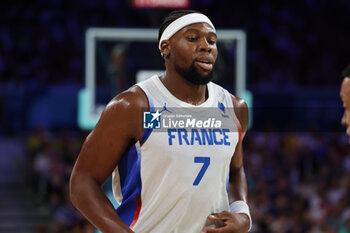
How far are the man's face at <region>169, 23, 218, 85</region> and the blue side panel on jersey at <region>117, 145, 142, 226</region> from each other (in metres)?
0.40

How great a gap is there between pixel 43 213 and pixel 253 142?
3.96 metres

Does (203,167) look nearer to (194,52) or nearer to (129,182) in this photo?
(129,182)

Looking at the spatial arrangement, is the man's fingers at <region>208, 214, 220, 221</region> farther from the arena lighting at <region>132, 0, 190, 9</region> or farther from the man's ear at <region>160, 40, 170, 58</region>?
the arena lighting at <region>132, 0, 190, 9</region>

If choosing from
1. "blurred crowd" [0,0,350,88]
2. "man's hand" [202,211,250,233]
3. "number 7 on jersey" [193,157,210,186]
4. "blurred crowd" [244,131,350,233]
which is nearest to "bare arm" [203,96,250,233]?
"man's hand" [202,211,250,233]

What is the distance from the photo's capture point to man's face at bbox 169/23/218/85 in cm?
266

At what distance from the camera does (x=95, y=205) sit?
2.53 meters

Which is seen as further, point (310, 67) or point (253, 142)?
point (310, 67)

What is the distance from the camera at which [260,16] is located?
14.1 meters

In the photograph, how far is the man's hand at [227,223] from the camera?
2607 millimetres

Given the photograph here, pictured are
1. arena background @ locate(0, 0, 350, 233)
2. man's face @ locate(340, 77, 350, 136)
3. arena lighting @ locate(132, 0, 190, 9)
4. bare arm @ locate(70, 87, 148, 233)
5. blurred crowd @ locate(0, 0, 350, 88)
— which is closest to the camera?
man's face @ locate(340, 77, 350, 136)

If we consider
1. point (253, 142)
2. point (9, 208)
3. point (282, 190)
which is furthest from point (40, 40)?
point (282, 190)

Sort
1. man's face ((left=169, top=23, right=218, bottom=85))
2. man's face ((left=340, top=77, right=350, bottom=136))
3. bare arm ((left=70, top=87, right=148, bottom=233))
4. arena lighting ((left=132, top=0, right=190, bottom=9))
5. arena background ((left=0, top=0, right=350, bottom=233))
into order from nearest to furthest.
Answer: man's face ((left=340, top=77, right=350, bottom=136))
bare arm ((left=70, top=87, right=148, bottom=233))
man's face ((left=169, top=23, right=218, bottom=85))
arena lighting ((left=132, top=0, right=190, bottom=9))
arena background ((left=0, top=0, right=350, bottom=233))

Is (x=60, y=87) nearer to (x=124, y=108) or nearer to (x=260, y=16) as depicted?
(x=260, y=16)

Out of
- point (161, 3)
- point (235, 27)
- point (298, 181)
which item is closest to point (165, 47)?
point (161, 3)
